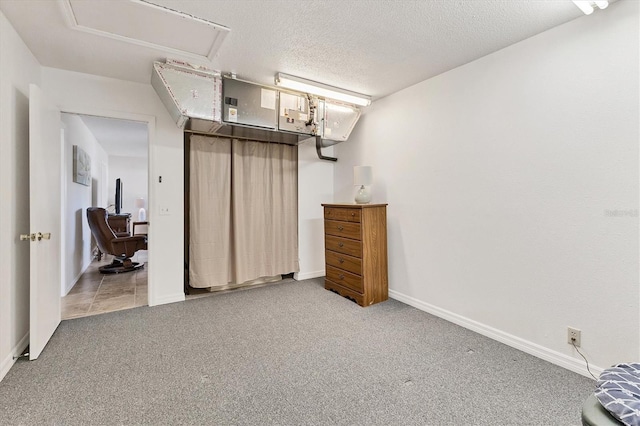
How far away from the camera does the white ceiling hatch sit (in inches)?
71.8

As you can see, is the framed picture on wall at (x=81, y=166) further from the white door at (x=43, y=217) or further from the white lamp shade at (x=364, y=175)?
the white lamp shade at (x=364, y=175)

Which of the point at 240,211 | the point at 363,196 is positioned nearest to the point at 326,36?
the point at 363,196

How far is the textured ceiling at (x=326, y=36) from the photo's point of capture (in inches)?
71.9

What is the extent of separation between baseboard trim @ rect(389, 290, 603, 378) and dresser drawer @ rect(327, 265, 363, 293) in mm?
613

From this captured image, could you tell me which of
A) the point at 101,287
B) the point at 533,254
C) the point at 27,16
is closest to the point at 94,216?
the point at 101,287

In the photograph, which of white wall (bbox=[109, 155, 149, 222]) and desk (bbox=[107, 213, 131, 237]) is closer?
desk (bbox=[107, 213, 131, 237])

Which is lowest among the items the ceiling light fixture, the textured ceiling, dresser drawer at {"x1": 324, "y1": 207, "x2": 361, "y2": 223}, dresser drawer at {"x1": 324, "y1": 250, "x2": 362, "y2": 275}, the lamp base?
dresser drawer at {"x1": 324, "y1": 250, "x2": 362, "y2": 275}

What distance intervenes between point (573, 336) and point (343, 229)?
85.0 inches

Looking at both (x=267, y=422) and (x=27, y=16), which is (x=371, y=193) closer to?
(x=267, y=422)

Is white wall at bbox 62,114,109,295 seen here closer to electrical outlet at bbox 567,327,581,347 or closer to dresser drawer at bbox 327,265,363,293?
dresser drawer at bbox 327,265,363,293

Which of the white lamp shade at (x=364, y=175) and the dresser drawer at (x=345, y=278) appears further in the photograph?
the white lamp shade at (x=364, y=175)

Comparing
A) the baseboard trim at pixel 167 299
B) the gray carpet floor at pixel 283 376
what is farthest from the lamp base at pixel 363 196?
the baseboard trim at pixel 167 299

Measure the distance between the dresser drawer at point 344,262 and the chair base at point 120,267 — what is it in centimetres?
364

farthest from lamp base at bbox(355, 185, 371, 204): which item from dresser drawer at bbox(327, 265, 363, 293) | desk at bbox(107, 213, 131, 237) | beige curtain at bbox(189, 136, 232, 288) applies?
desk at bbox(107, 213, 131, 237)
